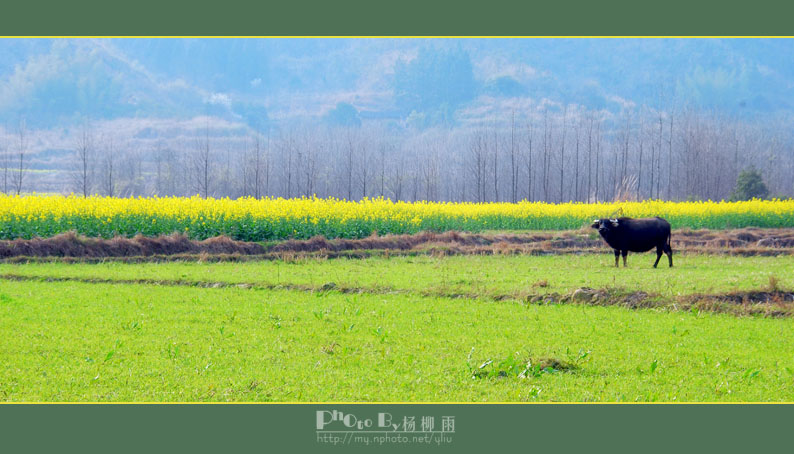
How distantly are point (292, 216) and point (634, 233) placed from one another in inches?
470

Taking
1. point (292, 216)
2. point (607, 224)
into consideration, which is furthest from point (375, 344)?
point (292, 216)

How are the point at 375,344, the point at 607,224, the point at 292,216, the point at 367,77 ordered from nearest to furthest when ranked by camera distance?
1. the point at 375,344
2. the point at 607,224
3. the point at 292,216
4. the point at 367,77

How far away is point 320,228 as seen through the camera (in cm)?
2552

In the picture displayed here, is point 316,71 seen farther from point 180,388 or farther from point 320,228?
point 180,388

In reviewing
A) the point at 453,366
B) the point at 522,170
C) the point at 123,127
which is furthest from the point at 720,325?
the point at 123,127

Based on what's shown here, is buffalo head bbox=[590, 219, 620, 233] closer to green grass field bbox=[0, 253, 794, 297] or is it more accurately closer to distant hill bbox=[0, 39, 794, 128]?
green grass field bbox=[0, 253, 794, 297]

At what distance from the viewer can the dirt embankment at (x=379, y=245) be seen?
20281 mm

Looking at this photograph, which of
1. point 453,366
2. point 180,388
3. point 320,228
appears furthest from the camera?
point 320,228

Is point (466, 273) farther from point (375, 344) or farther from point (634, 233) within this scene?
point (375, 344)

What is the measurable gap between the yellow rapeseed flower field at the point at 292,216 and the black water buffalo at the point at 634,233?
9898 mm

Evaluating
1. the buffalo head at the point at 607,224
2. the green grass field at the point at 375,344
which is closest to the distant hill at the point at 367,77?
the buffalo head at the point at 607,224

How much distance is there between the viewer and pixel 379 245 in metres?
24.2

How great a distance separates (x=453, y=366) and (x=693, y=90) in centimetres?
10352

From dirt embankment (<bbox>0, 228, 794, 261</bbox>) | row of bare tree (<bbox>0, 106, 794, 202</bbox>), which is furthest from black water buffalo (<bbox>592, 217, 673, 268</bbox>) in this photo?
row of bare tree (<bbox>0, 106, 794, 202</bbox>)
